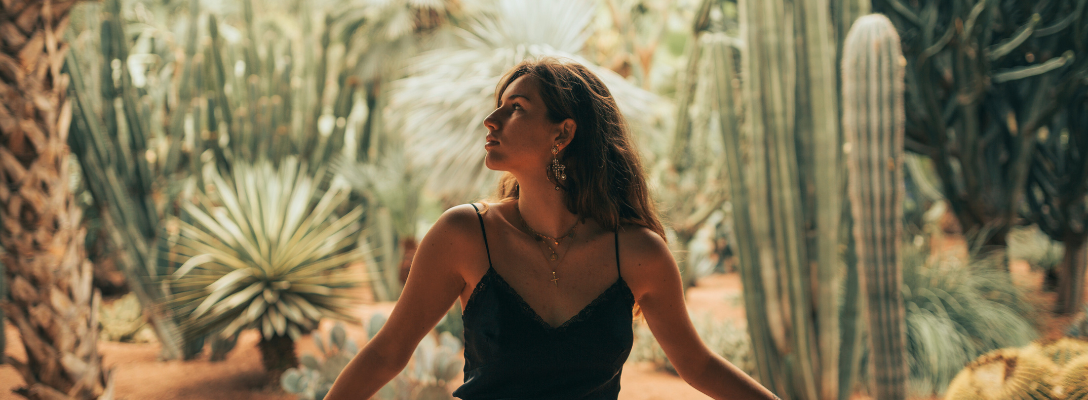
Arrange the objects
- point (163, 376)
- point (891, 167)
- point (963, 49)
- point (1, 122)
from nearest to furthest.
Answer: point (1, 122)
point (891, 167)
point (163, 376)
point (963, 49)

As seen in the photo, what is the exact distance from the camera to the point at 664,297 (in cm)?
144

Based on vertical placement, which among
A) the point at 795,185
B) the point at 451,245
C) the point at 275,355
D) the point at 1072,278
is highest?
the point at 451,245

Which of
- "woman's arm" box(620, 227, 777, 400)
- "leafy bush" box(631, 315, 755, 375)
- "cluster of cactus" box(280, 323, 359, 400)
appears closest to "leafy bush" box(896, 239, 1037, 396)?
"leafy bush" box(631, 315, 755, 375)

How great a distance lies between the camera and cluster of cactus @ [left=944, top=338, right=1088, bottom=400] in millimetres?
2664

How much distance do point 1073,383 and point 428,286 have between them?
2.91 meters

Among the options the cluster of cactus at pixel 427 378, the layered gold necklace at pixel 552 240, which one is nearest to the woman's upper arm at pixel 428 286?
the layered gold necklace at pixel 552 240

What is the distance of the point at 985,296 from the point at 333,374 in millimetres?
6383

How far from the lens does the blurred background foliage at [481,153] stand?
12.6 ft

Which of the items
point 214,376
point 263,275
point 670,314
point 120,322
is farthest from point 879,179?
point 120,322

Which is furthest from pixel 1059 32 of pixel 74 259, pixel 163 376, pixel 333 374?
pixel 163 376

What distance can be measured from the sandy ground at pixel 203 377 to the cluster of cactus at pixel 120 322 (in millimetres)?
180

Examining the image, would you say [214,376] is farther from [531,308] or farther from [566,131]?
[566,131]

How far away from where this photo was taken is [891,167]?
11.5ft

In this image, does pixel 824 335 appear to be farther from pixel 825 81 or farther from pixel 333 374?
pixel 333 374
